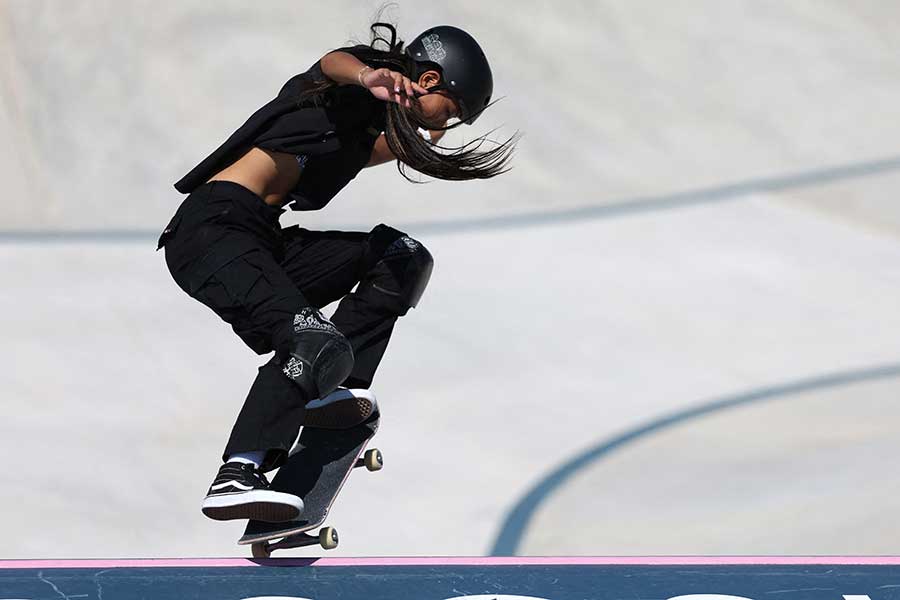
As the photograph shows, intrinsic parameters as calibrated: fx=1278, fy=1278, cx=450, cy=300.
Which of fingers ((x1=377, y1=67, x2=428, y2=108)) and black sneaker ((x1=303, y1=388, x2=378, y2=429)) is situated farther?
black sneaker ((x1=303, y1=388, x2=378, y2=429))

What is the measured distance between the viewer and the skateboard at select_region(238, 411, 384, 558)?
4.45 metres

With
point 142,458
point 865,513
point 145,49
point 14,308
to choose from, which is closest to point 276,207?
point 142,458

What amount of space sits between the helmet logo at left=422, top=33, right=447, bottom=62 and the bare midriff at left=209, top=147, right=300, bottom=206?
2.07 feet

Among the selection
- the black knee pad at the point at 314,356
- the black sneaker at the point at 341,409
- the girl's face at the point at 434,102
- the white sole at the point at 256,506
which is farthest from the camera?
the black sneaker at the point at 341,409

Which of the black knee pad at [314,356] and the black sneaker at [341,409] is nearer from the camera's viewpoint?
the black knee pad at [314,356]

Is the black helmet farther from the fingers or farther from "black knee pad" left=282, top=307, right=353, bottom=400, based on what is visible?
"black knee pad" left=282, top=307, right=353, bottom=400

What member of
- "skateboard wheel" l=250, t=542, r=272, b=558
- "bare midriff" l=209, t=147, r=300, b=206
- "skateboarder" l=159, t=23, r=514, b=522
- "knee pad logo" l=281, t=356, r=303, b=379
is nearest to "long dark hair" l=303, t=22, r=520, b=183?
"skateboarder" l=159, t=23, r=514, b=522

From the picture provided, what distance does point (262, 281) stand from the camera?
4.47m

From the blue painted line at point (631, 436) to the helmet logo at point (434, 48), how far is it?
2.59 metres

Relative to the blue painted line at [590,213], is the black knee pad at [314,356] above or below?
below

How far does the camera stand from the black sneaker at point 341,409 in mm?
4910

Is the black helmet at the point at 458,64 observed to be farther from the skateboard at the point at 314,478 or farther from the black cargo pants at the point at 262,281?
the skateboard at the point at 314,478

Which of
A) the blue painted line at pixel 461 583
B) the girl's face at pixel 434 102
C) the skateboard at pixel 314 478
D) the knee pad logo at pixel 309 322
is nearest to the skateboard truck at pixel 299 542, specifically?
the skateboard at pixel 314 478

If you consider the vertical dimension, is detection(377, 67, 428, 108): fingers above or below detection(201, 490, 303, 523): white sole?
above
